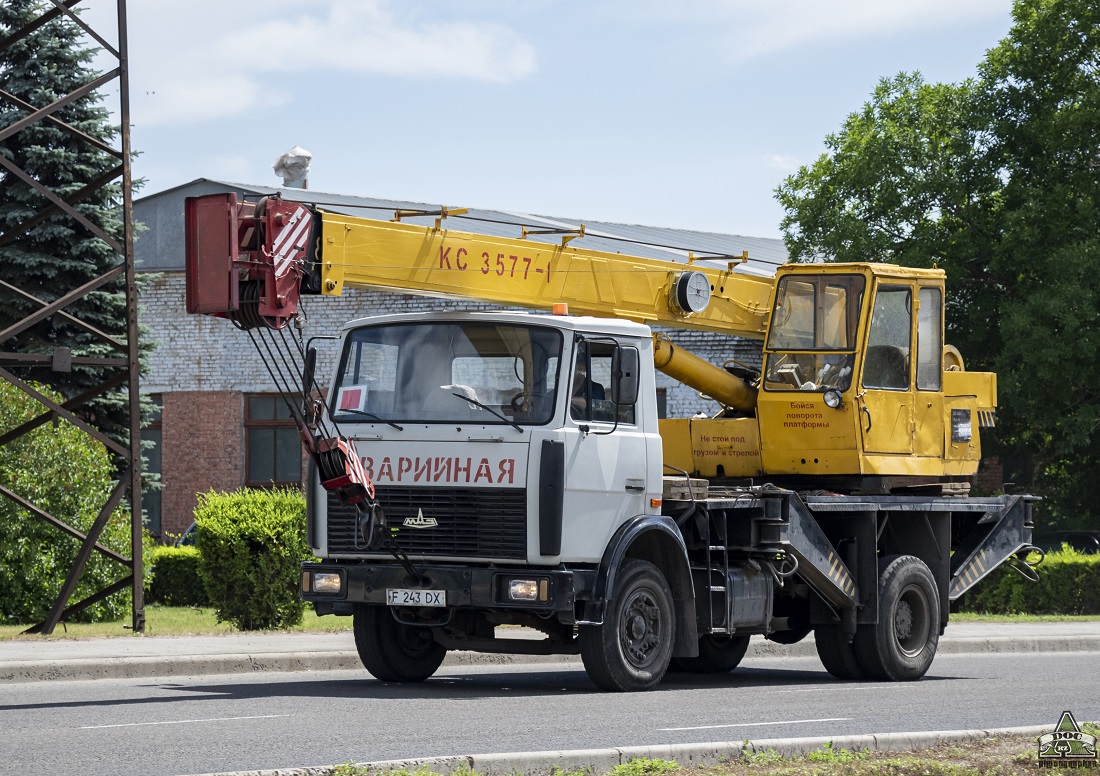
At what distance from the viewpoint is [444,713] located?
11117mm

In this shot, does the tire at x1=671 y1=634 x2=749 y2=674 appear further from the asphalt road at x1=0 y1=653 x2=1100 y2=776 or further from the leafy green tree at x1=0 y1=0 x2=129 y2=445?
the leafy green tree at x1=0 y1=0 x2=129 y2=445

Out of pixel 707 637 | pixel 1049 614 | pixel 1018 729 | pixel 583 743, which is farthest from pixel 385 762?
pixel 1049 614

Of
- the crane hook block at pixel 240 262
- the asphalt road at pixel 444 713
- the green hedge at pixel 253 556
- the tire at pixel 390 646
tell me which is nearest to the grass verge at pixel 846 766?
the asphalt road at pixel 444 713

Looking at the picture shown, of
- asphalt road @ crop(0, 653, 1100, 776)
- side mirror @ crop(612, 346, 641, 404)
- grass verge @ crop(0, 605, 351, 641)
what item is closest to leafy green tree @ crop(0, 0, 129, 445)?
grass verge @ crop(0, 605, 351, 641)

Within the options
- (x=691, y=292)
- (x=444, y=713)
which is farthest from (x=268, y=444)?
(x=444, y=713)

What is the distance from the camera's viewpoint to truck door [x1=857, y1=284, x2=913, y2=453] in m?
15.2

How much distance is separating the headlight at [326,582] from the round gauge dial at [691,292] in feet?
14.4

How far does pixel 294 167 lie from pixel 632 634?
3267 cm

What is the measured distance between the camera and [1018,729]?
988 cm

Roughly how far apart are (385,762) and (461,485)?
436 centimetres

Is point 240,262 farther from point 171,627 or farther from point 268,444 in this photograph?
point 268,444

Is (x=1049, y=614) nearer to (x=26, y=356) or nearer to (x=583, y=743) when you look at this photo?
(x=26, y=356)

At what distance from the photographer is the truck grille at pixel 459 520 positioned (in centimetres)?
1231

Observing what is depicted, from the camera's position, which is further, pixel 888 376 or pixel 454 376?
pixel 888 376
